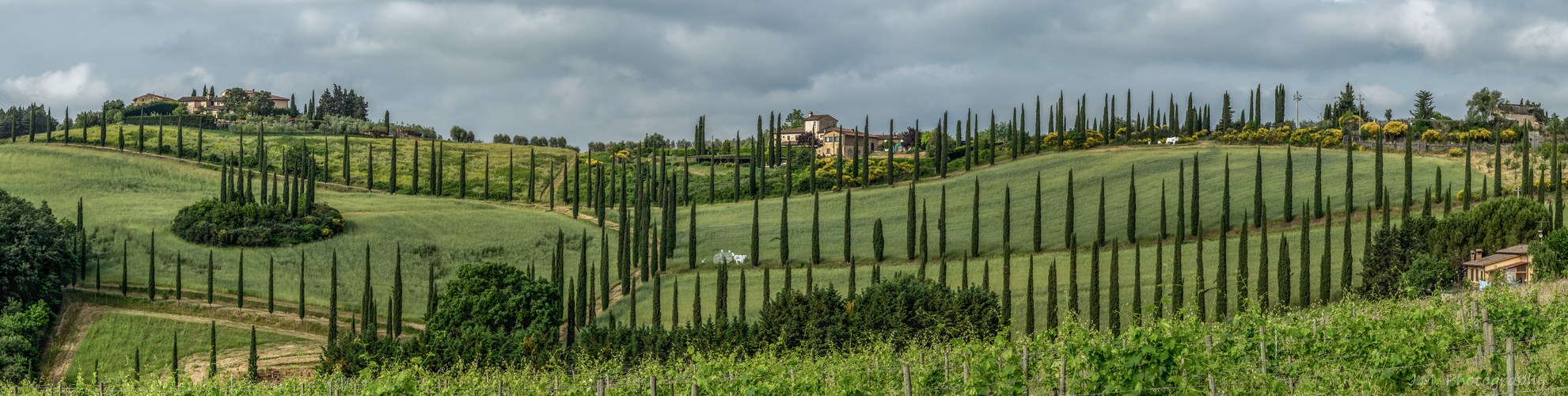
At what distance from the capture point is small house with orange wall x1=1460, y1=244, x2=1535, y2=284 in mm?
52500

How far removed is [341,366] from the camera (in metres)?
49.0

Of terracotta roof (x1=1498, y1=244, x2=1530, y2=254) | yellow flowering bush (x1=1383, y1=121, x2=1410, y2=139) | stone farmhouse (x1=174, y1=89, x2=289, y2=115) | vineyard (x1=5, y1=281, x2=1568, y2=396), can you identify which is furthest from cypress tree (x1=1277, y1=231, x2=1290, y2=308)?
stone farmhouse (x1=174, y1=89, x2=289, y2=115)

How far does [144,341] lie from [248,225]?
19.6m

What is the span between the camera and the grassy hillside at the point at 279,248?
7112 centimetres

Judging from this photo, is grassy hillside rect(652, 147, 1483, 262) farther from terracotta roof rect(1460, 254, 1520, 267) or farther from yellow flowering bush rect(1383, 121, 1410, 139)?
terracotta roof rect(1460, 254, 1520, 267)

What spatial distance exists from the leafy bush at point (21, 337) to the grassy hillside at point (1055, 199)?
119 feet

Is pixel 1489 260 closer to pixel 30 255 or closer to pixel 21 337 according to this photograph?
pixel 21 337

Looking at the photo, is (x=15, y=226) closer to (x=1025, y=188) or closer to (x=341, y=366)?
(x=341, y=366)

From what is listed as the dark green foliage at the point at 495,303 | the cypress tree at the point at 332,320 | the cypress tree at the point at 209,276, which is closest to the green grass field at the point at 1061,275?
the dark green foliage at the point at 495,303

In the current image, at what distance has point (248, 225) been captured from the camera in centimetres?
7906

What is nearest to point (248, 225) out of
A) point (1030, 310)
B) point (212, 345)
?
point (212, 345)

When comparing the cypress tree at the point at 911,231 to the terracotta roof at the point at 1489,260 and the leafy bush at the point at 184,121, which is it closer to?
the terracotta roof at the point at 1489,260

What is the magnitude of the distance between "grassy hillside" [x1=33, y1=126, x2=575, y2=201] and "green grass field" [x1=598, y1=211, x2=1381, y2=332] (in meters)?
42.5

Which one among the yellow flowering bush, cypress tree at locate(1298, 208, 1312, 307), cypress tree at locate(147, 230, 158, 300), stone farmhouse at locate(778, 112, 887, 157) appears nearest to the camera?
cypress tree at locate(1298, 208, 1312, 307)
